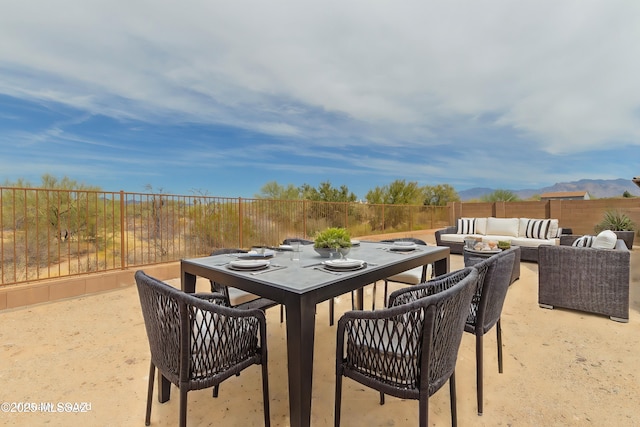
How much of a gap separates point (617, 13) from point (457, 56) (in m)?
2.87

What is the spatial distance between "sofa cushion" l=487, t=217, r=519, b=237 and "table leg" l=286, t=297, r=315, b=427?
7.38 m

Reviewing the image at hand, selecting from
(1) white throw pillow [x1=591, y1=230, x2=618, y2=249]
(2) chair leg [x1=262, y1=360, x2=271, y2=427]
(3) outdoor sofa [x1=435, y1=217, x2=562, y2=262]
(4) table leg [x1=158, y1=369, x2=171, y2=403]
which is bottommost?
(4) table leg [x1=158, y1=369, x2=171, y2=403]

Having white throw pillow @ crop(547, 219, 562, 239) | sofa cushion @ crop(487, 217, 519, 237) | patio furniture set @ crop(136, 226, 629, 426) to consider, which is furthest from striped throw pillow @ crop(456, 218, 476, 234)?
patio furniture set @ crop(136, 226, 629, 426)

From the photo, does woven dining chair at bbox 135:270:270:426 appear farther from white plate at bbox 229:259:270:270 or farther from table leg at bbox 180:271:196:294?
table leg at bbox 180:271:196:294

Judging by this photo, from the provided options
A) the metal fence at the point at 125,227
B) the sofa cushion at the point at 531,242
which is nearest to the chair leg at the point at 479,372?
the metal fence at the point at 125,227

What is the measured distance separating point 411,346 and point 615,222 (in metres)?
11.1

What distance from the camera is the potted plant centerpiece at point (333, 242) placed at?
2.05 meters

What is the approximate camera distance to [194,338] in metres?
1.21

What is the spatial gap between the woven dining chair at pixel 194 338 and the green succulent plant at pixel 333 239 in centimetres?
82

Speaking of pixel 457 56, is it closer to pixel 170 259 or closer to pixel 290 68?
pixel 290 68

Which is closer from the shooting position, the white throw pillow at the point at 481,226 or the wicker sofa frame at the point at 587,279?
the wicker sofa frame at the point at 587,279

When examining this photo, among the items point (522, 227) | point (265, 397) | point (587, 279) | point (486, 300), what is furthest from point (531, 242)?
point (265, 397)

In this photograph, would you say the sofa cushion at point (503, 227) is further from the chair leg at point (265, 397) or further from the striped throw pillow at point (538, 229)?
the chair leg at point (265, 397)

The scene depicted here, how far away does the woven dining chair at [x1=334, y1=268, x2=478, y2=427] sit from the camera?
1.10 metres
